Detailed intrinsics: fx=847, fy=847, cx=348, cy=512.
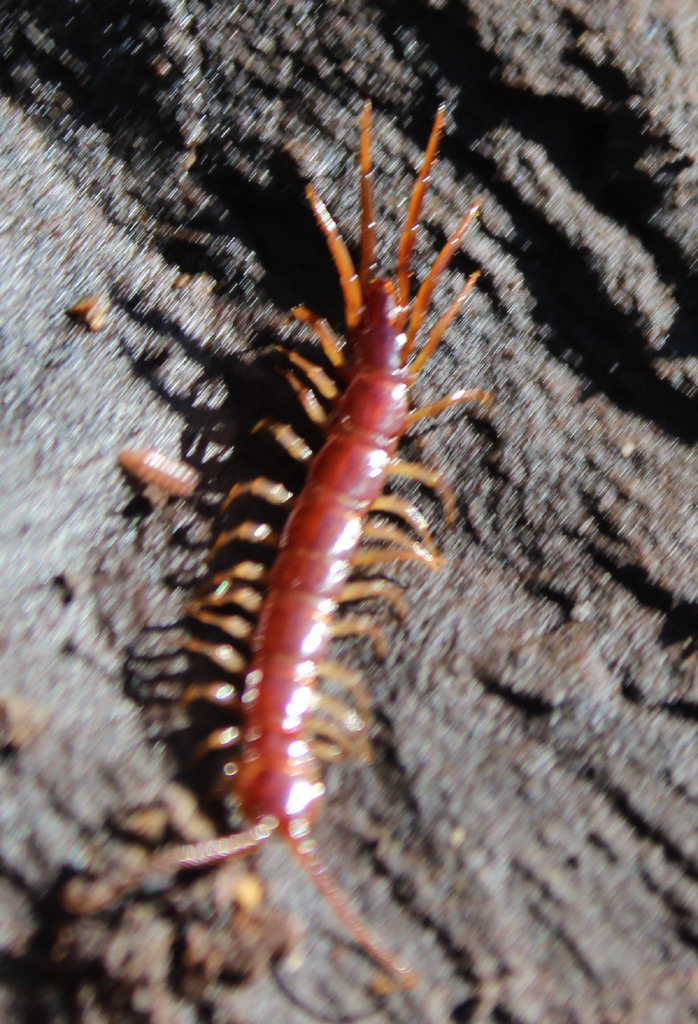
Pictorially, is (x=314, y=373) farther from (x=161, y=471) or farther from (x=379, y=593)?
(x=379, y=593)

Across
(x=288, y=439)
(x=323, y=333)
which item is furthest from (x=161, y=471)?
(x=323, y=333)

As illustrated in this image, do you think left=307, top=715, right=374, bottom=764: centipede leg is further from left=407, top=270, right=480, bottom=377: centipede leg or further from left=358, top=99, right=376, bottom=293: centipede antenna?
left=358, top=99, right=376, bottom=293: centipede antenna

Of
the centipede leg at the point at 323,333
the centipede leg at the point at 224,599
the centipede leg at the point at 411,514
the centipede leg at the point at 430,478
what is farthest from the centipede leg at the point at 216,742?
the centipede leg at the point at 323,333

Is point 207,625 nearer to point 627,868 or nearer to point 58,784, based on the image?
point 58,784

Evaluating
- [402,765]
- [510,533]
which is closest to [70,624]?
[402,765]

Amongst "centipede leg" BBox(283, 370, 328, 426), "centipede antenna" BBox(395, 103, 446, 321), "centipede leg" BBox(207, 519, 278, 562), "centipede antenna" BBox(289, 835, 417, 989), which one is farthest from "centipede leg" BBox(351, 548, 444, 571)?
"centipede antenna" BBox(289, 835, 417, 989)

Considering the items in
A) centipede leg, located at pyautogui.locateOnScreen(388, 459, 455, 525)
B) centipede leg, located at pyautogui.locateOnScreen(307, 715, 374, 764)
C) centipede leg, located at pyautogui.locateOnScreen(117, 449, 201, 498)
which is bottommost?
centipede leg, located at pyautogui.locateOnScreen(307, 715, 374, 764)
